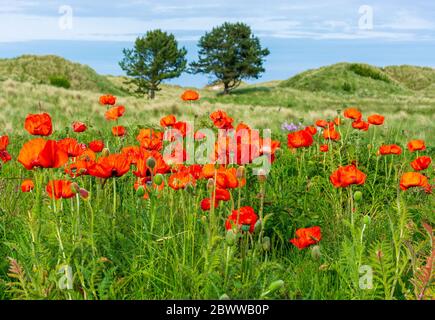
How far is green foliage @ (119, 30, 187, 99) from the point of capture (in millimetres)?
43562

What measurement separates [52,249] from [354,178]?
4.78 ft

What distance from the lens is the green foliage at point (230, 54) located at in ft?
150

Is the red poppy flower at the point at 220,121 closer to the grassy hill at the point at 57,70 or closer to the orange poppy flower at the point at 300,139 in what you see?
the orange poppy flower at the point at 300,139

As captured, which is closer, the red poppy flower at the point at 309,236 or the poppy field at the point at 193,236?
the poppy field at the point at 193,236

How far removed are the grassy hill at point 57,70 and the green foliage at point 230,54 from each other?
9.30 meters

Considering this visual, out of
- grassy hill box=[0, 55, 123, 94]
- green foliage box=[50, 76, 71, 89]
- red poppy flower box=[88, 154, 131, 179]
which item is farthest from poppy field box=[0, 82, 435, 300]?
A: grassy hill box=[0, 55, 123, 94]

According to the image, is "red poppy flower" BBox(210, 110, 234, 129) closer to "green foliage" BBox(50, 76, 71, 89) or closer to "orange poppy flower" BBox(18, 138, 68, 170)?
"orange poppy flower" BBox(18, 138, 68, 170)

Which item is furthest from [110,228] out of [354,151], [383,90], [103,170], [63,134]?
[383,90]

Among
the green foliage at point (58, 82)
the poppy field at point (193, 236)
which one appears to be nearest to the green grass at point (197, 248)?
the poppy field at point (193, 236)

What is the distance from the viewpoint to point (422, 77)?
5406 centimetres

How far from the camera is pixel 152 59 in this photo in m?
44.1

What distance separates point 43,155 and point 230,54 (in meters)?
44.1

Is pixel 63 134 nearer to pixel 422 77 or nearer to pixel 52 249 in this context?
pixel 52 249

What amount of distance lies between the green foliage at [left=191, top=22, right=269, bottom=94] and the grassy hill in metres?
9.30
